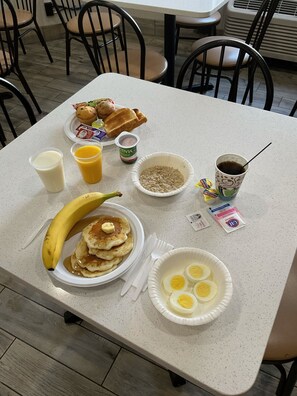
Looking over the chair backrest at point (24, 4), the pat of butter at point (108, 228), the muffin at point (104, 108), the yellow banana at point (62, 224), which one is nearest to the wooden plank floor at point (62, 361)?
the muffin at point (104, 108)

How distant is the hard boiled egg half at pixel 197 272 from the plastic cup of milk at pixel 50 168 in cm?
53

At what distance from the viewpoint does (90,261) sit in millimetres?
825

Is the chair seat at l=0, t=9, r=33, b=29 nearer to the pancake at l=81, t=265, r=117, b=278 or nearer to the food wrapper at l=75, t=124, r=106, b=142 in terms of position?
the food wrapper at l=75, t=124, r=106, b=142

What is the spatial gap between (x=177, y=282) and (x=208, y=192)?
1.09 ft

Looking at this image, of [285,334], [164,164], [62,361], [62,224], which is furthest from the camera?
[62,361]

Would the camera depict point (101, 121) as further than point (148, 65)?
No

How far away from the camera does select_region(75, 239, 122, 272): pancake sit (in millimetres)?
807

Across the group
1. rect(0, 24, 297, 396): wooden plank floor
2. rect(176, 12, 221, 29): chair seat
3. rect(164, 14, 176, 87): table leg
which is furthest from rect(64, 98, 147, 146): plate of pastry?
rect(176, 12, 221, 29): chair seat

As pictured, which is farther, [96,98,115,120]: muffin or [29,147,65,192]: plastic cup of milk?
[96,98,115,120]: muffin

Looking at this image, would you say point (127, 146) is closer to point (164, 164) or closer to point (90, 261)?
point (164, 164)

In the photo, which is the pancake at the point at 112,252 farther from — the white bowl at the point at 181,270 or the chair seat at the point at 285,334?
the chair seat at the point at 285,334

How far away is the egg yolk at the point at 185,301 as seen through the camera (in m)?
0.74

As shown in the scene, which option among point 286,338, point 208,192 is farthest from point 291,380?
point 208,192

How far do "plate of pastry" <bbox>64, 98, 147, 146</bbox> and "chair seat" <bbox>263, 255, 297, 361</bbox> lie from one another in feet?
2.80
